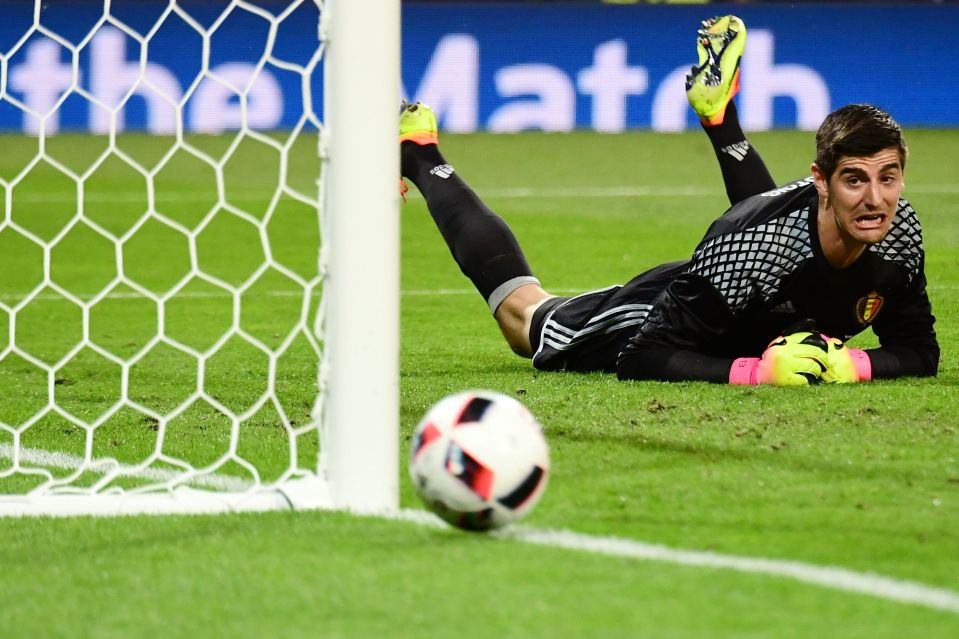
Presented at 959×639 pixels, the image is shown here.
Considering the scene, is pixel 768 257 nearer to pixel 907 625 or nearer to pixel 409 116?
pixel 409 116

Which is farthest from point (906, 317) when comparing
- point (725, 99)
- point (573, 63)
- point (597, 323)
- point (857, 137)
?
point (573, 63)

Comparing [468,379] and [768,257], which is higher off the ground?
[768,257]

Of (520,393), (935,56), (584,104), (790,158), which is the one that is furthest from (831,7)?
(520,393)

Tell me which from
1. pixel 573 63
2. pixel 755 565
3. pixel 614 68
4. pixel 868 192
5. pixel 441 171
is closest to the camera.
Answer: pixel 755 565

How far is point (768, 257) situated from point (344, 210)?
1.55m

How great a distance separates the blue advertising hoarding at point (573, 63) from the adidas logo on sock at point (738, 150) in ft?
36.3

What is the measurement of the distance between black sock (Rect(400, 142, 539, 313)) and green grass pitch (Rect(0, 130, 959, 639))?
271 mm

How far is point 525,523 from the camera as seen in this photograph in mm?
2758

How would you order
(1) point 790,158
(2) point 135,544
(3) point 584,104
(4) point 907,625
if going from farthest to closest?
1. (3) point 584,104
2. (1) point 790,158
3. (2) point 135,544
4. (4) point 907,625

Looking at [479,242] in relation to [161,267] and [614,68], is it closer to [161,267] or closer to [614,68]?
[161,267]

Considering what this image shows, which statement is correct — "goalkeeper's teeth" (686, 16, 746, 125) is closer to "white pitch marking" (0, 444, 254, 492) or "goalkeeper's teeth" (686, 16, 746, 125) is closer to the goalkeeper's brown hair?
the goalkeeper's brown hair

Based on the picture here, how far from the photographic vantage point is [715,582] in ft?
7.66

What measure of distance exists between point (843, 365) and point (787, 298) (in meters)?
0.23

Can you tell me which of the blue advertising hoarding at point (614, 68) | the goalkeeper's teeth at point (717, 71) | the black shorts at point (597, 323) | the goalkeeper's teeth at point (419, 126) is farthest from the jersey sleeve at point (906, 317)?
the blue advertising hoarding at point (614, 68)
